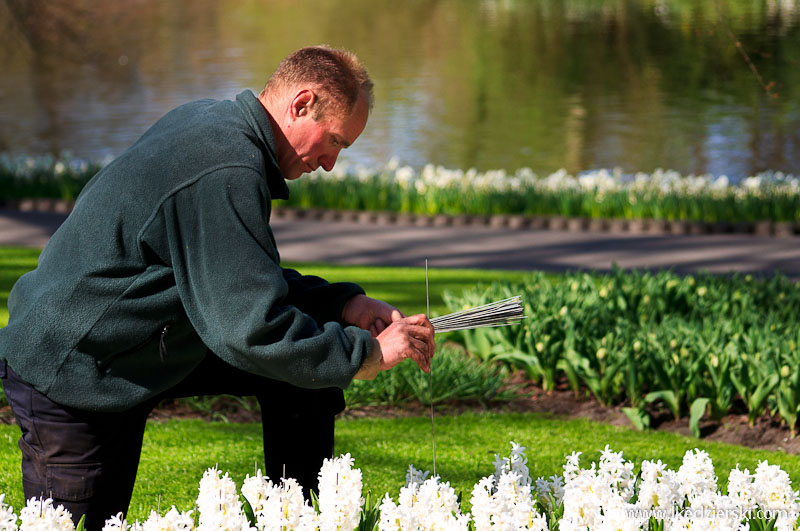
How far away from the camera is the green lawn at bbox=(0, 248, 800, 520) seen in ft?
12.2

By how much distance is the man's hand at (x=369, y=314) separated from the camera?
279cm

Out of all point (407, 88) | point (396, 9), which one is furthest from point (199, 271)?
point (396, 9)

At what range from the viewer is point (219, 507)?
228 centimetres

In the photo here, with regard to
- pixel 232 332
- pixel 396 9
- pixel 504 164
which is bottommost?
pixel 504 164

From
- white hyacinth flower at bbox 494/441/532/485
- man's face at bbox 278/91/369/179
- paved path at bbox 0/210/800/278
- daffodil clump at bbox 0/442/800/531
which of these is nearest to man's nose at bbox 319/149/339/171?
man's face at bbox 278/91/369/179

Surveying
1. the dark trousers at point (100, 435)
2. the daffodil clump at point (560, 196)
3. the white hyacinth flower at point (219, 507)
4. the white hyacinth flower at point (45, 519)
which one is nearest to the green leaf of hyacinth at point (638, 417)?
the dark trousers at point (100, 435)

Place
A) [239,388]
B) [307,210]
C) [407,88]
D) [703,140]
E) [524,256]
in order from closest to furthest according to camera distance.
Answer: [239,388] → [524,256] → [307,210] → [703,140] → [407,88]

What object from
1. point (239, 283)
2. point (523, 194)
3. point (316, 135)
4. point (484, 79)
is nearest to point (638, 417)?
point (316, 135)

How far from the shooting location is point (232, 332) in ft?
7.34

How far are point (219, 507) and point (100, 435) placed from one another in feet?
1.37

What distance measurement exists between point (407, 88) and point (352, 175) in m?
14.9

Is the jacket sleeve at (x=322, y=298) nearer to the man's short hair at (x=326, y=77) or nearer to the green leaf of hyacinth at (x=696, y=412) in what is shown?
the man's short hair at (x=326, y=77)

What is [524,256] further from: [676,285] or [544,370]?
[544,370]

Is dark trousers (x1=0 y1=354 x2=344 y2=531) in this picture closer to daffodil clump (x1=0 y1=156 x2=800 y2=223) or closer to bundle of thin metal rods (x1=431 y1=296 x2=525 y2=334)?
bundle of thin metal rods (x1=431 y1=296 x2=525 y2=334)
